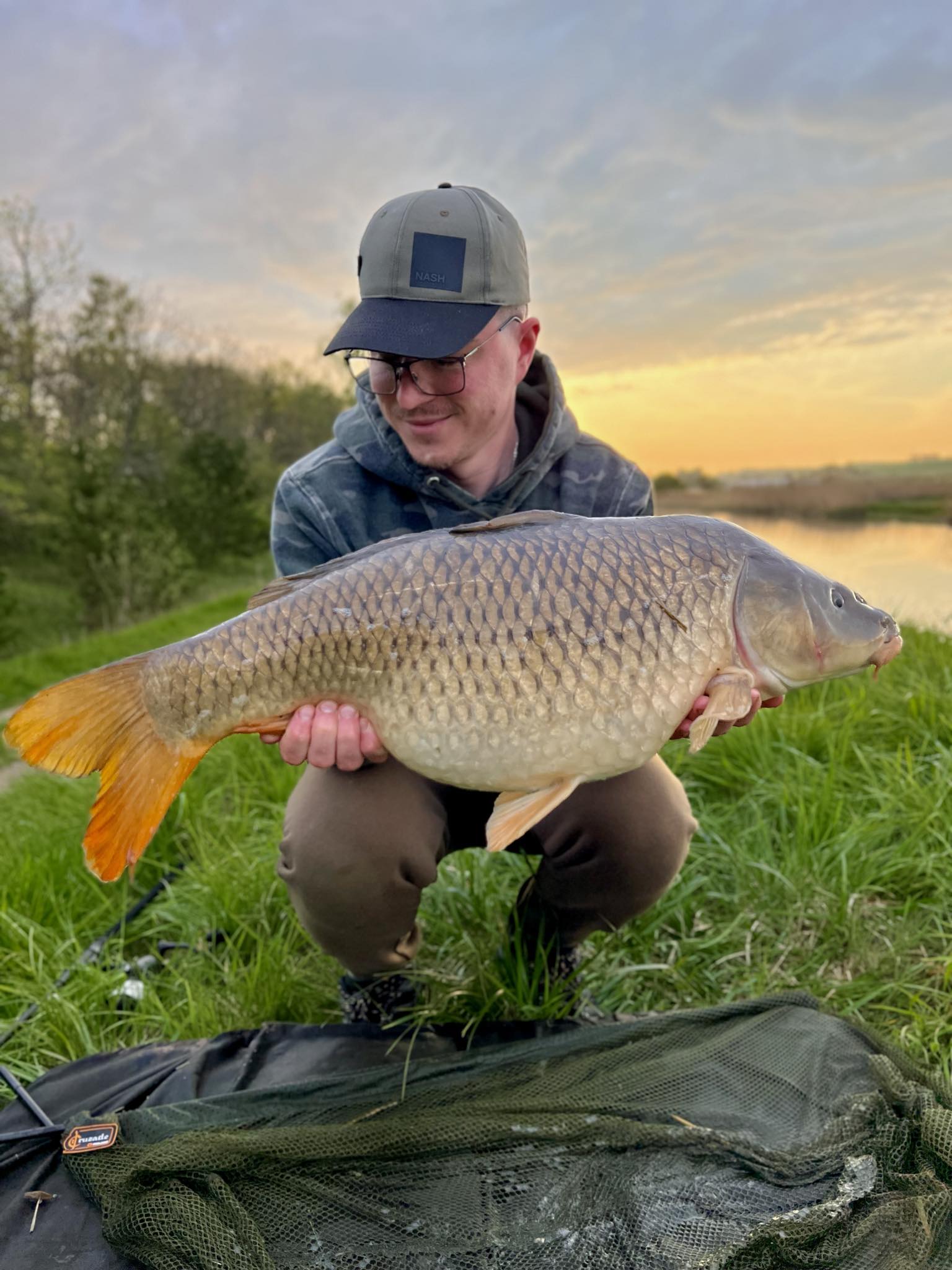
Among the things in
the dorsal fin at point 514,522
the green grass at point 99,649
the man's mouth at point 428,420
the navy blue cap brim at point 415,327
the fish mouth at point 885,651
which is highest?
the navy blue cap brim at point 415,327

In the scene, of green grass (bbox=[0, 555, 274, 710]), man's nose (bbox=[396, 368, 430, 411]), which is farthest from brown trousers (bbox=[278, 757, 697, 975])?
green grass (bbox=[0, 555, 274, 710])

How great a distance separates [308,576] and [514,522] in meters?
0.34

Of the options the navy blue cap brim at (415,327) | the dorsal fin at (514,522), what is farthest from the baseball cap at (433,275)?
the dorsal fin at (514,522)

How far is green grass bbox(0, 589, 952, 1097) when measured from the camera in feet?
5.49

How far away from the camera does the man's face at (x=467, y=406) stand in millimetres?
1548

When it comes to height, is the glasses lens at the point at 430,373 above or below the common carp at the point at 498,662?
above

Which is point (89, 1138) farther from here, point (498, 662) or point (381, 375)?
point (381, 375)

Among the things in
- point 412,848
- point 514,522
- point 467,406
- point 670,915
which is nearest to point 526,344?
point 467,406

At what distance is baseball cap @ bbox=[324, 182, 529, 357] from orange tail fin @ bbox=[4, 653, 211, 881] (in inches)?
26.7

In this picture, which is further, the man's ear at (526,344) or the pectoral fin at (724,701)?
the man's ear at (526,344)

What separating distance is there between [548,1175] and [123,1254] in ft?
1.76

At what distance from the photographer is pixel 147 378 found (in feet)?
52.4

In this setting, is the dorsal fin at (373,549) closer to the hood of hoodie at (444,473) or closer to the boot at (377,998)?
the hood of hoodie at (444,473)

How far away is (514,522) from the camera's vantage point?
53.5 inches
